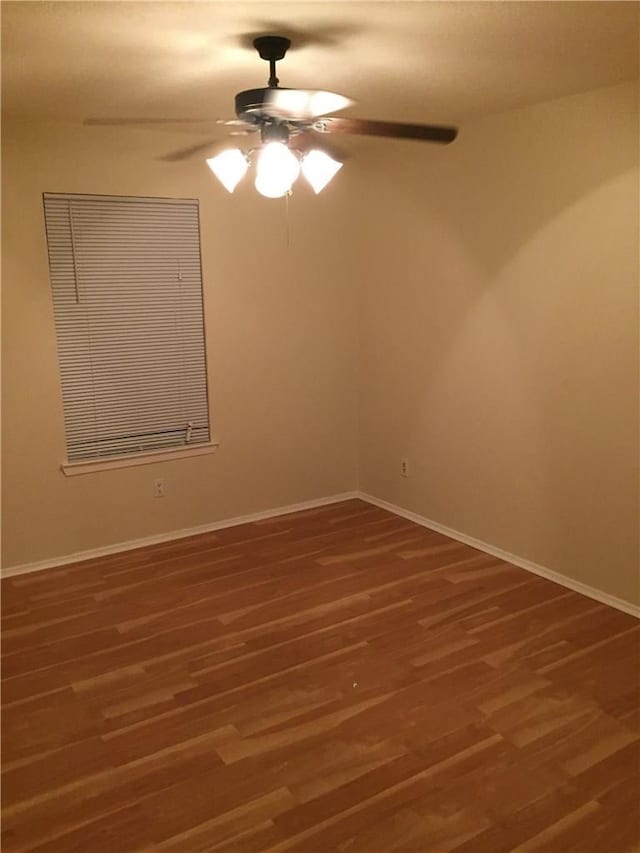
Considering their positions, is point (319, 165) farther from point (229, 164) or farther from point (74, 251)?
point (74, 251)

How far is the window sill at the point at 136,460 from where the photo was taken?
4.14m

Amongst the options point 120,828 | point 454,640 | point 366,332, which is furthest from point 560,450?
point 120,828

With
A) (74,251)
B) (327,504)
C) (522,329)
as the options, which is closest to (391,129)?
(522,329)

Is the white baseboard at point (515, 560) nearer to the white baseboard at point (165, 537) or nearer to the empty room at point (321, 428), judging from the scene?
the empty room at point (321, 428)

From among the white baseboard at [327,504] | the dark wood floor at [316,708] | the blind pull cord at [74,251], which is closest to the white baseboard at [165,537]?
the white baseboard at [327,504]

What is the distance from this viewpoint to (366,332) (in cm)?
500

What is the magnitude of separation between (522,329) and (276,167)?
6.39 feet

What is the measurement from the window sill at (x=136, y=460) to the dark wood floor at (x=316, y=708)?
593mm

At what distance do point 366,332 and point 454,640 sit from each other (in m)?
2.46

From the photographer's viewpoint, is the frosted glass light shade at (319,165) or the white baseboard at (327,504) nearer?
the frosted glass light shade at (319,165)

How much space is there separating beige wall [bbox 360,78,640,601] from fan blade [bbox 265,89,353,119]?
5.44ft

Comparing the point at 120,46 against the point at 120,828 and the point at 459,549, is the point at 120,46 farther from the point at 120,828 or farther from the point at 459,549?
the point at 459,549

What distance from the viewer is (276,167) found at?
2.39 m

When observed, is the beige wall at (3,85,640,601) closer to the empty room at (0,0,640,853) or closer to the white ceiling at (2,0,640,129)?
the empty room at (0,0,640,853)
